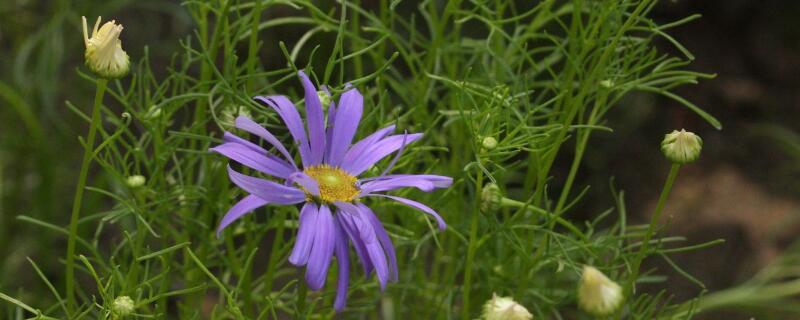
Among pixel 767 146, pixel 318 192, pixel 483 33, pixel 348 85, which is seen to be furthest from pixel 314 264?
pixel 767 146

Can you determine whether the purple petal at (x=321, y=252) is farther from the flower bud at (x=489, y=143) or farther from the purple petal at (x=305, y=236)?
the flower bud at (x=489, y=143)

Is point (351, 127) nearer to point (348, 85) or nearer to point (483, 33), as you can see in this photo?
point (348, 85)

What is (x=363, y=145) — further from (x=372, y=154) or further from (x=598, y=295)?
(x=598, y=295)

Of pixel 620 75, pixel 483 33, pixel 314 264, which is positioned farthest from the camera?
pixel 483 33

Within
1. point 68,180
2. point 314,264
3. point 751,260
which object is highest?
point 314,264

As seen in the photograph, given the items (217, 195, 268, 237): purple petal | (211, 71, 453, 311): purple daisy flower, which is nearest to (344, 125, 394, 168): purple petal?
(211, 71, 453, 311): purple daisy flower

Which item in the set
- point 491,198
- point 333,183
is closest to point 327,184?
point 333,183

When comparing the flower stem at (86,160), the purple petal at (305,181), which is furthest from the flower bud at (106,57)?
the purple petal at (305,181)
